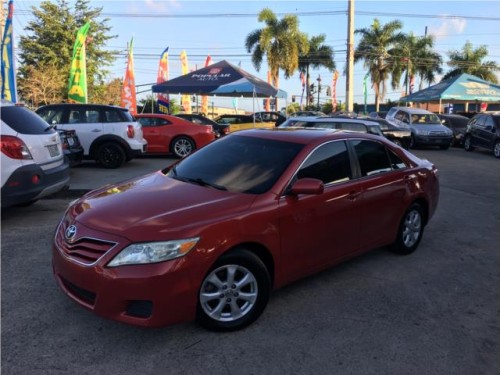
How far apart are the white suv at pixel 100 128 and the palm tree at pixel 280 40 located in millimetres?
29417

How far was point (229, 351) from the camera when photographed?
3.14m

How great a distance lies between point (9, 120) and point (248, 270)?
13.0ft

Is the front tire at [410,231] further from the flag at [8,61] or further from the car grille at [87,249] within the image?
the flag at [8,61]

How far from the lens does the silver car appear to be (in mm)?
19328

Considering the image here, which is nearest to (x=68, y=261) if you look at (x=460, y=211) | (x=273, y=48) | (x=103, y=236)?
(x=103, y=236)

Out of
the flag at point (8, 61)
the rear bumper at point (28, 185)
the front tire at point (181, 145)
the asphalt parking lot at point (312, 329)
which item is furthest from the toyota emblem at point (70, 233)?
the flag at point (8, 61)

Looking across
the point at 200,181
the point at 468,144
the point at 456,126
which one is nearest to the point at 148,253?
the point at 200,181

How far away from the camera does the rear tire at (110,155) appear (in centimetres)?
1135

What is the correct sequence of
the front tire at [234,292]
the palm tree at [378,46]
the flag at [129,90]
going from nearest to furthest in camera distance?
the front tire at [234,292] → the flag at [129,90] → the palm tree at [378,46]

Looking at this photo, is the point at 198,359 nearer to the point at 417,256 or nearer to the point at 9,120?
the point at 417,256

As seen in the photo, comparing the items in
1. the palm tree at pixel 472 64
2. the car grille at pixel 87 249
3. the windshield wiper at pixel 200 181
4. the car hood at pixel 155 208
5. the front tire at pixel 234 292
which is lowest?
the front tire at pixel 234 292

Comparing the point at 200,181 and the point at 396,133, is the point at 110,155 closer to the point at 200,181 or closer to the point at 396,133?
the point at 200,181

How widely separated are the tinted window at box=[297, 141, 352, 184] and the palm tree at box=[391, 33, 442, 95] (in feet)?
137

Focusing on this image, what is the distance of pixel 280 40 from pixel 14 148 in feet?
118
